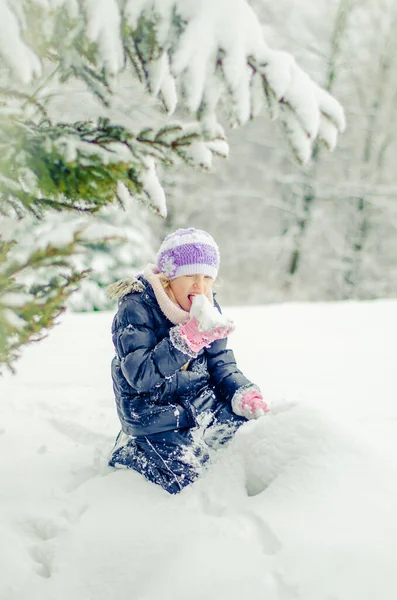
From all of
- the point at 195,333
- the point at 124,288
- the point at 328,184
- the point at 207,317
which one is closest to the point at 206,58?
the point at 207,317

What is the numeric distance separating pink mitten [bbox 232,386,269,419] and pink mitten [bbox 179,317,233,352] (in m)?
0.59

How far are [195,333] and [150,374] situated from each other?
32cm

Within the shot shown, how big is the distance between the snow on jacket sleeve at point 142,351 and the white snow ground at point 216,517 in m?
0.57

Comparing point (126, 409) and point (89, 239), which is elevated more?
point (89, 239)

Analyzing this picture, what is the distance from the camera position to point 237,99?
1709mm

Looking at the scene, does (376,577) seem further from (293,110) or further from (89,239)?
(293,110)

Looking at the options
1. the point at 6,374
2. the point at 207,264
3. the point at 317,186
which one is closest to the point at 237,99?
the point at 207,264

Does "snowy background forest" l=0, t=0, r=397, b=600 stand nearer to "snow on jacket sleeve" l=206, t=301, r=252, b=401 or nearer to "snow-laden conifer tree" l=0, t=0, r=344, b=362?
"snow-laden conifer tree" l=0, t=0, r=344, b=362

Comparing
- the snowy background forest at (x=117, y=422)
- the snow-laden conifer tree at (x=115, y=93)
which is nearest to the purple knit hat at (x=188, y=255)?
the snowy background forest at (x=117, y=422)

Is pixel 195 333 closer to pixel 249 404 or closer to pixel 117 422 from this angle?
pixel 249 404

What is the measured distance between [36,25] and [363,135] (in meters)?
15.1

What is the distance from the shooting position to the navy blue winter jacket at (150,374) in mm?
2570

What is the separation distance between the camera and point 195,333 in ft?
8.30

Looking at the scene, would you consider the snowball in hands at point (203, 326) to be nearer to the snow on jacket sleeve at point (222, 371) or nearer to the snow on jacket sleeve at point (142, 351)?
the snow on jacket sleeve at point (142, 351)
